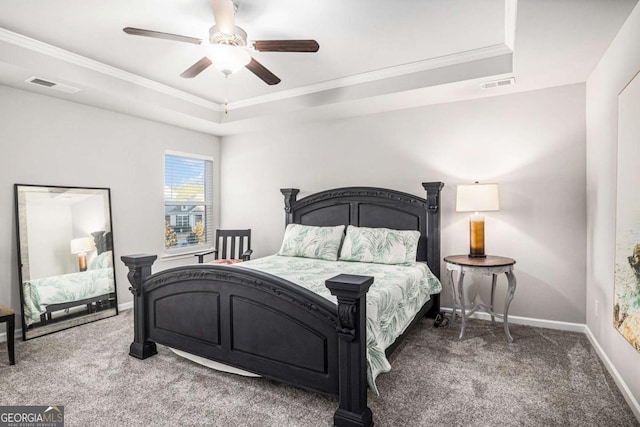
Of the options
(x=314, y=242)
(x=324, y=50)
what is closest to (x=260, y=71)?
(x=324, y=50)

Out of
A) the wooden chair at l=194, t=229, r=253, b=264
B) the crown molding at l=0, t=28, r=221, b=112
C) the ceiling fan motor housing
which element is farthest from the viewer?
the wooden chair at l=194, t=229, r=253, b=264

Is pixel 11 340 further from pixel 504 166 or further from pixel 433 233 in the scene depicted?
pixel 504 166

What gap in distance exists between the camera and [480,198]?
133 inches

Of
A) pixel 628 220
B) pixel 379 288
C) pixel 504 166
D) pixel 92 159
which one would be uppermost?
pixel 92 159

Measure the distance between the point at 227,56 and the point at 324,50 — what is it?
1.13 metres

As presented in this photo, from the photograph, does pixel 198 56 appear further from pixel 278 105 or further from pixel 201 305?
pixel 201 305

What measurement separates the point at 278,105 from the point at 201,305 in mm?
2708

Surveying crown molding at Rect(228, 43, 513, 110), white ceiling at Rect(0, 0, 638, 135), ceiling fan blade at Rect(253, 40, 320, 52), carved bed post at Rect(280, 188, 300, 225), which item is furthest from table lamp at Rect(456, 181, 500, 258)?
carved bed post at Rect(280, 188, 300, 225)

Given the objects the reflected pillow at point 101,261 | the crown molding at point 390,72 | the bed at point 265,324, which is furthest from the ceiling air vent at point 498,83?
the reflected pillow at point 101,261

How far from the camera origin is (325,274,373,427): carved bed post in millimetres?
1896

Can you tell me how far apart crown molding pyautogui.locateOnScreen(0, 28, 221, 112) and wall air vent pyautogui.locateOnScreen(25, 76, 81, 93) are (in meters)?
0.24

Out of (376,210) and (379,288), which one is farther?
(376,210)

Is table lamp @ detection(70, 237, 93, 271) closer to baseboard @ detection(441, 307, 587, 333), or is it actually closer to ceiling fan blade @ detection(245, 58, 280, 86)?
ceiling fan blade @ detection(245, 58, 280, 86)

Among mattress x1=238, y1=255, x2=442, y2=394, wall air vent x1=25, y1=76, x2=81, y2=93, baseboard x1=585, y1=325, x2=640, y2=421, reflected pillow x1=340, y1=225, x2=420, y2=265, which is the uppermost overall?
wall air vent x1=25, y1=76, x2=81, y2=93
